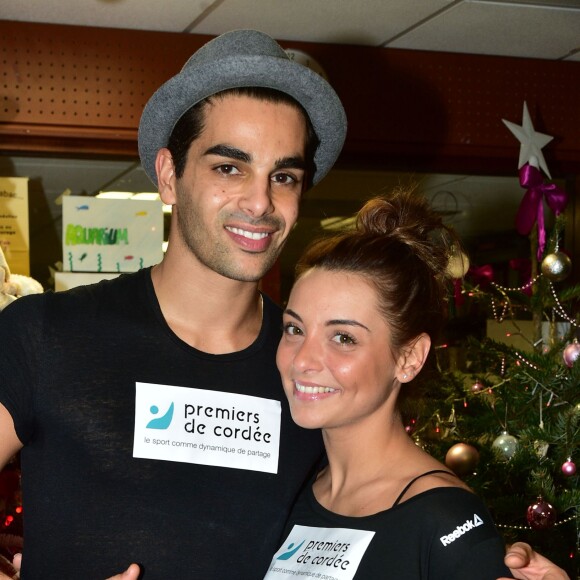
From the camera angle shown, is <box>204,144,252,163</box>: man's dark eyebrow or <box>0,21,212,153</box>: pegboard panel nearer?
<box>204,144,252,163</box>: man's dark eyebrow

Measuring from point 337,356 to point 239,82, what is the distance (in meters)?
0.50

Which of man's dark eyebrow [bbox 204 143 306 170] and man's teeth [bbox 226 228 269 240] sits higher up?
man's dark eyebrow [bbox 204 143 306 170]

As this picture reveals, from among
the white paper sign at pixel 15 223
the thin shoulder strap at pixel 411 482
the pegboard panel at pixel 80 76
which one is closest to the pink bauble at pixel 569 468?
the thin shoulder strap at pixel 411 482

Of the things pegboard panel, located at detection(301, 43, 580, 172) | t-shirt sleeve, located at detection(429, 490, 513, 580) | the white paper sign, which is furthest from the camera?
pegboard panel, located at detection(301, 43, 580, 172)

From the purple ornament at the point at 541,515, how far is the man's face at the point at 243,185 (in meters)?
1.04

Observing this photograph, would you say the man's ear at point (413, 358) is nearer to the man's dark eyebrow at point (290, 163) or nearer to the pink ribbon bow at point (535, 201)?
the man's dark eyebrow at point (290, 163)

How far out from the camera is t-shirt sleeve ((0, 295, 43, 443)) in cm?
154

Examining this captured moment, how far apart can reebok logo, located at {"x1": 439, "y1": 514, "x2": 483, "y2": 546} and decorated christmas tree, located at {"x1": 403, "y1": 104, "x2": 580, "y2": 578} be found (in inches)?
34.4

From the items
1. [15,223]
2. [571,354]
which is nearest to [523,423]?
[571,354]

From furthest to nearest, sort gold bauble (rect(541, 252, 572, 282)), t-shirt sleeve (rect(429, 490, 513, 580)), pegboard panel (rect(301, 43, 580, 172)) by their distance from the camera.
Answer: pegboard panel (rect(301, 43, 580, 172)) → gold bauble (rect(541, 252, 572, 282)) → t-shirt sleeve (rect(429, 490, 513, 580))

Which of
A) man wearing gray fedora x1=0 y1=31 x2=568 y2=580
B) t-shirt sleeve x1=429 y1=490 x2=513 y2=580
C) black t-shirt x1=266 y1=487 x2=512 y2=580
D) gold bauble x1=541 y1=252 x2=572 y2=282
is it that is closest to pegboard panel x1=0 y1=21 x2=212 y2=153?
gold bauble x1=541 y1=252 x2=572 y2=282

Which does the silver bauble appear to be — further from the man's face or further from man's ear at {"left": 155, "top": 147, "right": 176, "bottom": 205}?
man's ear at {"left": 155, "top": 147, "right": 176, "bottom": 205}

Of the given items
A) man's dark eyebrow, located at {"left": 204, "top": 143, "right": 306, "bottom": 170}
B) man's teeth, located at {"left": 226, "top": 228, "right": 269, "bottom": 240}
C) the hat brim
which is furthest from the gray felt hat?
man's teeth, located at {"left": 226, "top": 228, "right": 269, "bottom": 240}

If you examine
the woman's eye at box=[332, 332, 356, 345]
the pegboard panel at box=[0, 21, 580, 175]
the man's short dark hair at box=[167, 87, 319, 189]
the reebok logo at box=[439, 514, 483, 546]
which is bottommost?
the reebok logo at box=[439, 514, 483, 546]
